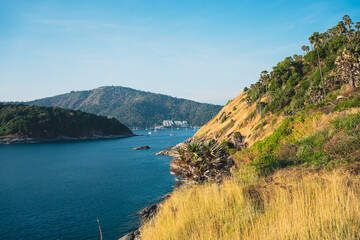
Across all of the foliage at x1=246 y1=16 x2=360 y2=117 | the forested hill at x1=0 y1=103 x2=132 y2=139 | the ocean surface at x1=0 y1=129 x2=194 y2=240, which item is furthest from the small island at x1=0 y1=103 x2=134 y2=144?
the foliage at x1=246 y1=16 x2=360 y2=117

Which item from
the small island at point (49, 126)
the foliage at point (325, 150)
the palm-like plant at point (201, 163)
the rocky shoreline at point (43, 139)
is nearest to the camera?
the foliage at point (325, 150)

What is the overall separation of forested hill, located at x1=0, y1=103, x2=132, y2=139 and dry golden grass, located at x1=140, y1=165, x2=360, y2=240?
458ft

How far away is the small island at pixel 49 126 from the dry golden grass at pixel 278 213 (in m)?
137

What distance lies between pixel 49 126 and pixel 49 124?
1.55 m

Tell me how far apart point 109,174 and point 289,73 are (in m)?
48.2

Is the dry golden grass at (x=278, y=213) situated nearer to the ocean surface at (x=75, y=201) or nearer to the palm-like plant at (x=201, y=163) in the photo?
the palm-like plant at (x=201, y=163)

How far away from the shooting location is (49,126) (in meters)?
133

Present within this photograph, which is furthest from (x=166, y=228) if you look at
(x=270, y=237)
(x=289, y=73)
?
(x=289, y=73)

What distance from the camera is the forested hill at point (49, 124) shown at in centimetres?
12055

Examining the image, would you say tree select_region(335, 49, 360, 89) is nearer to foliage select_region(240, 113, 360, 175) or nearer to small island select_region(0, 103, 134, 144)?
foliage select_region(240, 113, 360, 175)

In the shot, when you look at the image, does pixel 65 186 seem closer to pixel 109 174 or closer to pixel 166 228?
pixel 109 174

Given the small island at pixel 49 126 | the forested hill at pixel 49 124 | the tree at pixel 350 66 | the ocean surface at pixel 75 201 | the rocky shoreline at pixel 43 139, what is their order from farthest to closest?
the forested hill at pixel 49 124, the small island at pixel 49 126, the rocky shoreline at pixel 43 139, the tree at pixel 350 66, the ocean surface at pixel 75 201

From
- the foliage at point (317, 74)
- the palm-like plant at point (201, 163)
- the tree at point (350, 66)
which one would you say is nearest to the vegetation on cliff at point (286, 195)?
the palm-like plant at point (201, 163)

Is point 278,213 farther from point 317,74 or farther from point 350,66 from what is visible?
point 317,74
